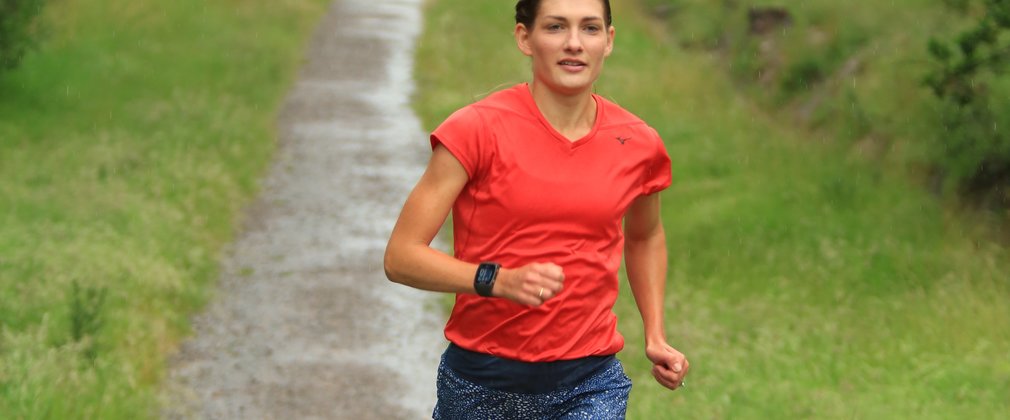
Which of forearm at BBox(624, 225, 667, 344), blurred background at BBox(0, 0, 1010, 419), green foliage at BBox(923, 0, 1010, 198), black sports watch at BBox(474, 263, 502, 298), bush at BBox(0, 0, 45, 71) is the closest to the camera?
black sports watch at BBox(474, 263, 502, 298)

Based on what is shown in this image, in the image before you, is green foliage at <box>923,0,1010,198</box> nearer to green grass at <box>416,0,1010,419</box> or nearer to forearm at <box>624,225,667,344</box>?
green grass at <box>416,0,1010,419</box>

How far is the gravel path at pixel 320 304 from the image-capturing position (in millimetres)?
7559

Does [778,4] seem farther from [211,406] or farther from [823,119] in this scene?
[211,406]

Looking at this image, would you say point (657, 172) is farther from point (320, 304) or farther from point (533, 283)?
point (320, 304)

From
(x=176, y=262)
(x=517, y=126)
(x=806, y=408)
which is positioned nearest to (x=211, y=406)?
(x=176, y=262)

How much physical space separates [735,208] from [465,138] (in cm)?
814

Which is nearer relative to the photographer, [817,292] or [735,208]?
[817,292]

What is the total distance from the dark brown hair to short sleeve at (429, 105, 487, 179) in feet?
1.05

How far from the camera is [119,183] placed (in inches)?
456

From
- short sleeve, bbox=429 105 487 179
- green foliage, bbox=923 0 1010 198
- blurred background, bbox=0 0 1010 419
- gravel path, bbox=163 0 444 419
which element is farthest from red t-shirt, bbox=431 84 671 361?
green foliage, bbox=923 0 1010 198

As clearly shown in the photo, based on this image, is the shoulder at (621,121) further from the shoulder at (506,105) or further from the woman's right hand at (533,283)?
the woman's right hand at (533,283)

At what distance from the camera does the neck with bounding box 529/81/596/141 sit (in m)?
3.34

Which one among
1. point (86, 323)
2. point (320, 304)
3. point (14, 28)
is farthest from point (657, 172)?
point (14, 28)

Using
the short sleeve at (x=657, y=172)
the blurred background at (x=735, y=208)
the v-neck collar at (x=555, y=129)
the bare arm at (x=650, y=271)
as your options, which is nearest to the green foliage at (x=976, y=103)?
the blurred background at (x=735, y=208)
